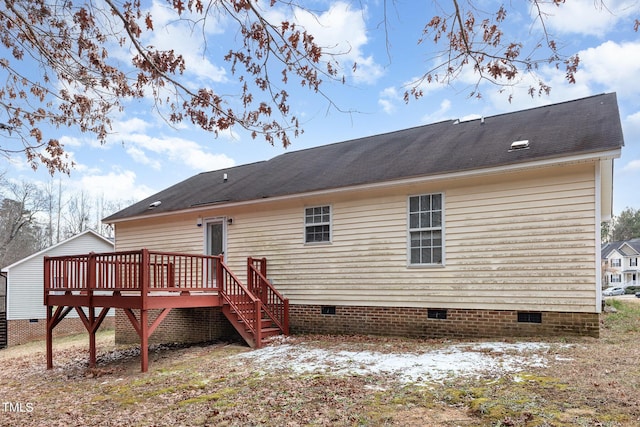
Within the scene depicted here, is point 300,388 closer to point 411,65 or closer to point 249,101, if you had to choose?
point 249,101

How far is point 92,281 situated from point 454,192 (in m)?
7.75

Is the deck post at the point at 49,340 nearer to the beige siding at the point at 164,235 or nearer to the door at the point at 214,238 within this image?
the beige siding at the point at 164,235

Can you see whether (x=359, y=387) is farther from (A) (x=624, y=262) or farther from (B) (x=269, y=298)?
(A) (x=624, y=262)

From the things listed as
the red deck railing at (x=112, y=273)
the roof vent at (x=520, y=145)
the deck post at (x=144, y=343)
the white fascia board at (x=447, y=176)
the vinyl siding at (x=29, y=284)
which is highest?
the roof vent at (x=520, y=145)

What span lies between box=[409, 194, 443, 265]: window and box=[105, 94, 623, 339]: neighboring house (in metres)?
0.02

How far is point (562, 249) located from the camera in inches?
318

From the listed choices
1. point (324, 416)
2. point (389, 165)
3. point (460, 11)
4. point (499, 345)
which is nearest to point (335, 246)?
point (389, 165)

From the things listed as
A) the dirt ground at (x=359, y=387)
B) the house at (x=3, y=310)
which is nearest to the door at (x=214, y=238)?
the dirt ground at (x=359, y=387)

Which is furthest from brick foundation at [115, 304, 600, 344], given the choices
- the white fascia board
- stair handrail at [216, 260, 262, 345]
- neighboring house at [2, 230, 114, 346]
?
neighboring house at [2, 230, 114, 346]

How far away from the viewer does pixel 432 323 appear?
934cm

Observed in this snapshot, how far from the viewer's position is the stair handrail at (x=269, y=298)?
10781 mm

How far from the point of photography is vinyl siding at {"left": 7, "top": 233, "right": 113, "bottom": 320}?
84.1ft

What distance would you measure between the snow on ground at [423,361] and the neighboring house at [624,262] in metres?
55.3

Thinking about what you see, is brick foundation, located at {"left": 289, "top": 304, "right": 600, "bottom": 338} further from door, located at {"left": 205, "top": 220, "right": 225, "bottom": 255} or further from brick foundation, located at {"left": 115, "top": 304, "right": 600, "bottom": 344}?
door, located at {"left": 205, "top": 220, "right": 225, "bottom": 255}
